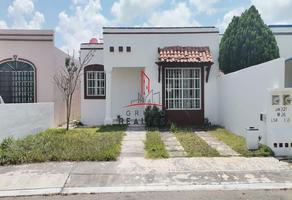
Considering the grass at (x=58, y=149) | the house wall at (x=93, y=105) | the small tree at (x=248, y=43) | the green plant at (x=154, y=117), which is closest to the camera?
the grass at (x=58, y=149)

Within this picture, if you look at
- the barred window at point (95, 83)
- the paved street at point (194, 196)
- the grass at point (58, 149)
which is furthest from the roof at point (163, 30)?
the paved street at point (194, 196)

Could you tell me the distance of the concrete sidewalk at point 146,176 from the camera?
6.94 m

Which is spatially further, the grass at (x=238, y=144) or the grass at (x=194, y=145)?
the grass at (x=194, y=145)

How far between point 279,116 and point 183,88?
7.08 m

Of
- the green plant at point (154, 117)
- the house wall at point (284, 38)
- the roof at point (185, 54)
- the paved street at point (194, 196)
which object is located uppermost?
the house wall at point (284, 38)

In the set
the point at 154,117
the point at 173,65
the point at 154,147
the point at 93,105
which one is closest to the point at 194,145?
the point at 154,147

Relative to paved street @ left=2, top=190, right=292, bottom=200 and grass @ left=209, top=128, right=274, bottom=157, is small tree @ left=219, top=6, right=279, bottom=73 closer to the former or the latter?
grass @ left=209, top=128, right=274, bottom=157

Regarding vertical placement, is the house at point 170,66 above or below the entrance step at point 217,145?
above

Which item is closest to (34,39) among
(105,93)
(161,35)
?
(105,93)

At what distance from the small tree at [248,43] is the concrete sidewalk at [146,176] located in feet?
23.3

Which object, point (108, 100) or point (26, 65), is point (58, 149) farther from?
point (26, 65)

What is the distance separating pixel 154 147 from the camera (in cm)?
1068

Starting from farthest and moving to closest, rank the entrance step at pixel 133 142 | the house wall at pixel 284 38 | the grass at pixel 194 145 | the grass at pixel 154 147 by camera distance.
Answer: the house wall at pixel 284 38 → the entrance step at pixel 133 142 → the grass at pixel 194 145 → the grass at pixel 154 147

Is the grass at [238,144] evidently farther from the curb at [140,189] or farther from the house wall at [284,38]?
the house wall at [284,38]
